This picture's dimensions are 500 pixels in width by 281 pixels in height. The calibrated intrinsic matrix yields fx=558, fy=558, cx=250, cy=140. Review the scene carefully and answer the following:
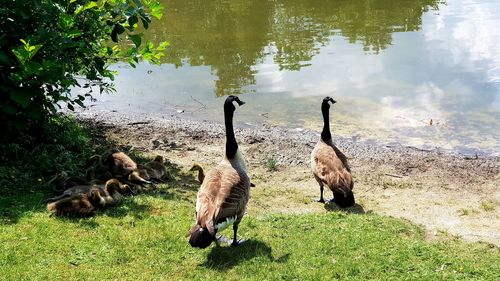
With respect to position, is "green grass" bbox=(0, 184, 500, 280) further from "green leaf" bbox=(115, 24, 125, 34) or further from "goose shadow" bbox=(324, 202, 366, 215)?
"green leaf" bbox=(115, 24, 125, 34)

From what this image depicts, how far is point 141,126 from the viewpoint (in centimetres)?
1630

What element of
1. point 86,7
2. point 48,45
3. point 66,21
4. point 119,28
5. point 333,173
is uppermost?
point 86,7

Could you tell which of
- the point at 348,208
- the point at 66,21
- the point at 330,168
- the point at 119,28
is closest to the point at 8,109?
the point at 66,21

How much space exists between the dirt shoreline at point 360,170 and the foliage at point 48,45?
347 cm

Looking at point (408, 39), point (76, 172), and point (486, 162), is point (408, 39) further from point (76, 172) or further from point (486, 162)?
point (76, 172)

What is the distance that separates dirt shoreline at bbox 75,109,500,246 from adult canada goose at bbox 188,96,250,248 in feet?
5.80

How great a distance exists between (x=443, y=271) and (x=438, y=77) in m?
13.2

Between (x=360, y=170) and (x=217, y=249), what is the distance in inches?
247

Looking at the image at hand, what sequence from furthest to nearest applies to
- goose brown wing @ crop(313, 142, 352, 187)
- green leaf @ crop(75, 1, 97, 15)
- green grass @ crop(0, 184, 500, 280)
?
goose brown wing @ crop(313, 142, 352, 187) < green leaf @ crop(75, 1, 97, 15) < green grass @ crop(0, 184, 500, 280)

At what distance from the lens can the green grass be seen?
6.98 meters

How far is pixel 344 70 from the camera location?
20562 millimetres

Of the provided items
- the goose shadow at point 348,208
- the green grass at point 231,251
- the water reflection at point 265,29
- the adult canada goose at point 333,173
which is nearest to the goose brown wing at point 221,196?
the green grass at point 231,251

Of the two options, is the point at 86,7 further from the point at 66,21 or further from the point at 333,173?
the point at 333,173

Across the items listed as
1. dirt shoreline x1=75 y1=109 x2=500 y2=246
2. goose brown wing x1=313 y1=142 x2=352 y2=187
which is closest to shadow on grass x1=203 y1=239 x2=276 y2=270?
dirt shoreline x1=75 y1=109 x2=500 y2=246
